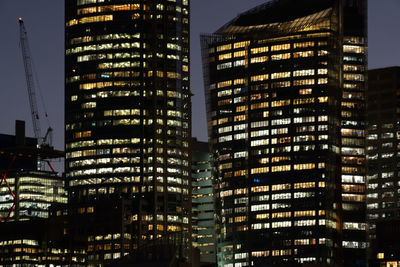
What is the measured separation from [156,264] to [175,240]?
10.4 meters

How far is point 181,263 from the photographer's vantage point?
615 feet

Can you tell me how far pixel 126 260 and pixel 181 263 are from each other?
373 inches

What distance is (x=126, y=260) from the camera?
190 meters

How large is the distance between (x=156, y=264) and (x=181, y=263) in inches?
205

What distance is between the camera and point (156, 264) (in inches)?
7244

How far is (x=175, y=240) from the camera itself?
193625mm

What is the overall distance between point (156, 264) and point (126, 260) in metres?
8.27

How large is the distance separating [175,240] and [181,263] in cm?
696

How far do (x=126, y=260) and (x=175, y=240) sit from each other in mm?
8985
